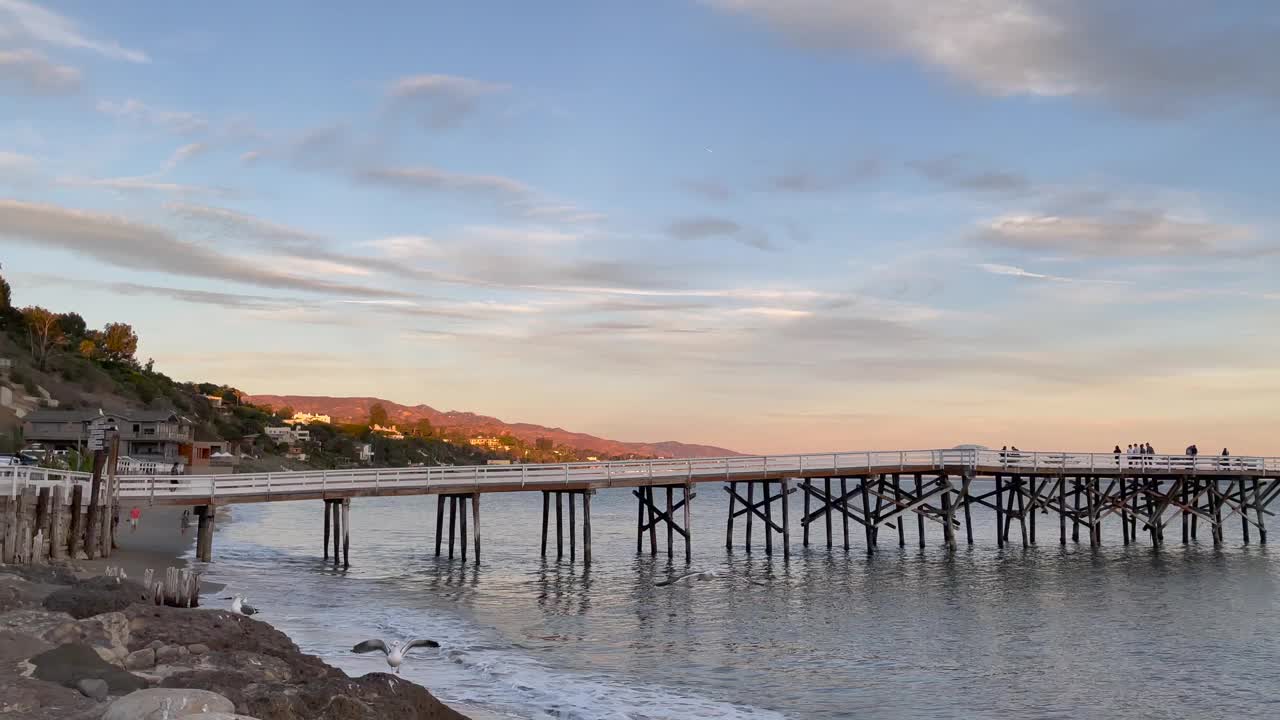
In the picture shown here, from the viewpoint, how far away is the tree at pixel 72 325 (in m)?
153

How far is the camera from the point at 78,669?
13.8 meters

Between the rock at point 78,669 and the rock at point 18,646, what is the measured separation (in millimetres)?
206

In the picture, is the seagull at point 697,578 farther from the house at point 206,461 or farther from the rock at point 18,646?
the house at point 206,461

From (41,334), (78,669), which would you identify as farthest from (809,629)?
(41,334)

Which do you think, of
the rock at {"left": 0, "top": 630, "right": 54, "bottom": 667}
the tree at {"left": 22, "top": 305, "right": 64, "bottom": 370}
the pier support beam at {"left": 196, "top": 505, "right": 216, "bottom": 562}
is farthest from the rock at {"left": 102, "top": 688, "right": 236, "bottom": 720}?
the tree at {"left": 22, "top": 305, "right": 64, "bottom": 370}

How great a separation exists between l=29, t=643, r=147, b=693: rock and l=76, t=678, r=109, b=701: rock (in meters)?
0.23

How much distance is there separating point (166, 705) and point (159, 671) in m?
3.79

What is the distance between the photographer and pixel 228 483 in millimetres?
35844

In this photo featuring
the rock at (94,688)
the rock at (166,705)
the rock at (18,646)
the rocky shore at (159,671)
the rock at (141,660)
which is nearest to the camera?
the rock at (166,705)

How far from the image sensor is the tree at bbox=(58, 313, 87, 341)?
153 m

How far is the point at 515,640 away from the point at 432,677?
5.22 meters

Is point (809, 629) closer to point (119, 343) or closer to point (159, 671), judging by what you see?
point (159, 671)

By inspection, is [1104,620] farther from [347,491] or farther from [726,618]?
[347,491]

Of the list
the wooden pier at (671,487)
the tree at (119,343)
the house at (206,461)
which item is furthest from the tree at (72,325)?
the wooden pier at (671,487)
